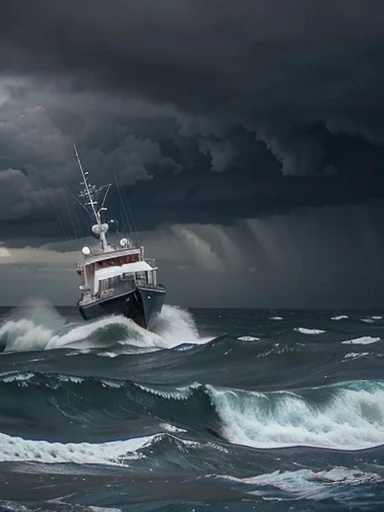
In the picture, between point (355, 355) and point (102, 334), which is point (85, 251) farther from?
point (355, 355)

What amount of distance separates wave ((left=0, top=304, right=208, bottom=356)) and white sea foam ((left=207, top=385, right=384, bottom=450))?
25110mm

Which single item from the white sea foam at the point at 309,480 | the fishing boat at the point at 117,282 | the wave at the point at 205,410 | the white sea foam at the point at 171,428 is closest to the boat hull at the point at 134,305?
the fishing boat at the point at 117,282

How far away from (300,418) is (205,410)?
10.0 feet

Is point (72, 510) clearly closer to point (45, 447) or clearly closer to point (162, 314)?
point (45, 447)

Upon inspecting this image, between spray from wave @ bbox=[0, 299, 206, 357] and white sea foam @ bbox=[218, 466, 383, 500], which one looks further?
spray from wave @ bbox=[0, 299, 206, 357]

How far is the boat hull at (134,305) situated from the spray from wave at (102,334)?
498 mm

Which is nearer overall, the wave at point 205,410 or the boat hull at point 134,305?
the wave at point 205,410

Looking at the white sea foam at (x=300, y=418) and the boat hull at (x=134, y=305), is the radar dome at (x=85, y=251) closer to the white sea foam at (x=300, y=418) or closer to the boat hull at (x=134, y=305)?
the boat hull at (x=134, y=305)

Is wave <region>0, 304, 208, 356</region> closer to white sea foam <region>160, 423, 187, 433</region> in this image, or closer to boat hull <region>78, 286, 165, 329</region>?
boat hull <region>78, 286, 165, 329</region>

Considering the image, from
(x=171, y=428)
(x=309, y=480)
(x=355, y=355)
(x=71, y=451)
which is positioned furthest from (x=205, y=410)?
(x=355, y=355)

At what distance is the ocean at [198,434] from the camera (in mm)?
14969

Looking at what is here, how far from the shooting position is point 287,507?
45.9 feet

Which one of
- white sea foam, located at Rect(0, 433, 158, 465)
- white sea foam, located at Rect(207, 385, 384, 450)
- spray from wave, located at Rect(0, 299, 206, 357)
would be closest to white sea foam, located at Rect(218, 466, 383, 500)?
white sea foam, located at Rect(0, 433, 158, 465)

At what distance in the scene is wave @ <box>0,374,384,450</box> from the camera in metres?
23.9
